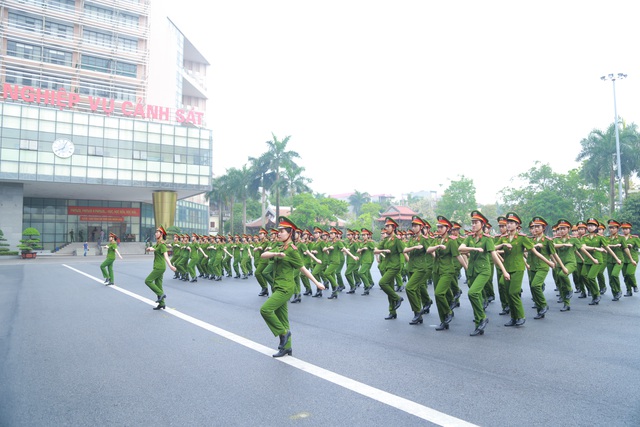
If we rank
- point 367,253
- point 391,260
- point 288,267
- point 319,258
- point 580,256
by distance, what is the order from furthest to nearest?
1. point 319,258
2. point 367,253
3. point 580,256
4. point 391,260
5. point 288,267

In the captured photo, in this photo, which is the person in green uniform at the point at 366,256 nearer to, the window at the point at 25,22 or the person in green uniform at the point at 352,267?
the person in green uniform at the point at 352,267

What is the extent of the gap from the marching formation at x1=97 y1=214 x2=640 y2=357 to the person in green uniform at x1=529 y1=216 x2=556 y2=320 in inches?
0.7

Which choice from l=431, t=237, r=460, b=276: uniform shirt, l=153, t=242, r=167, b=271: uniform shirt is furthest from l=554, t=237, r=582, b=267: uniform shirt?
l=153, t=242, r=167, b=271: uniform shirt

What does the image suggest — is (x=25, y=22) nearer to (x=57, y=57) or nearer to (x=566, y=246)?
(x=57, y=57)

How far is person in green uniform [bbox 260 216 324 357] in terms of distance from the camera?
616cm

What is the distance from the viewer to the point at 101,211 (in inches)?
1976

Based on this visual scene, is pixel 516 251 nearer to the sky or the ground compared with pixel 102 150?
nearer to the ground

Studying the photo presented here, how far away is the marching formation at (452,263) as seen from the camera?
21.6 ft

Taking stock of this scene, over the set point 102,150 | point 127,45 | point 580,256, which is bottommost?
point 580,256

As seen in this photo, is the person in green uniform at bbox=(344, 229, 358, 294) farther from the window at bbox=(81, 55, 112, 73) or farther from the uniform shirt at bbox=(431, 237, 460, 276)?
the window at bbox=(81, 55, 112, 73)

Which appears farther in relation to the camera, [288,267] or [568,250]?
[568,250]

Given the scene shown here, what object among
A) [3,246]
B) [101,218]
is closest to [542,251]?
[3,246]

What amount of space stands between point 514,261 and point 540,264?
1.36 metres

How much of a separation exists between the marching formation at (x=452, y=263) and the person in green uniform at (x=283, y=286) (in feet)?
0.05
